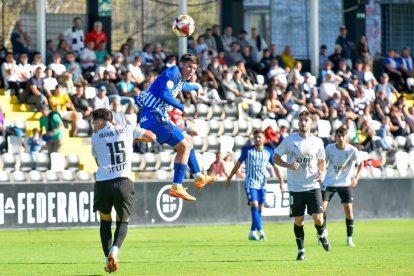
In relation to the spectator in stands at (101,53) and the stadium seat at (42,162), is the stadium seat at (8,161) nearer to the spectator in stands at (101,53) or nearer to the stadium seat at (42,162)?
the stadium seat at (42,162)

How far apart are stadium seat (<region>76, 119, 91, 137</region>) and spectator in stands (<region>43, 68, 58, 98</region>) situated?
98 cm

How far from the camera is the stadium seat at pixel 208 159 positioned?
27.3 meters

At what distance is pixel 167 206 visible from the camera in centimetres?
2600

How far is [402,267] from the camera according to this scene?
1523 cm

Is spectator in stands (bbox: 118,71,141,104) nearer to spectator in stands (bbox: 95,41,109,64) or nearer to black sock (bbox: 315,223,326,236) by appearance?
spectator in stands (bbox: 95,41,109,64)

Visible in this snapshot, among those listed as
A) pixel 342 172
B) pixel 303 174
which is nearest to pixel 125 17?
pixel 342 172

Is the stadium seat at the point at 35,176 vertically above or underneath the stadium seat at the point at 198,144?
underneath

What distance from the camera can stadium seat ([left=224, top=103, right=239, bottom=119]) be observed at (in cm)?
3045

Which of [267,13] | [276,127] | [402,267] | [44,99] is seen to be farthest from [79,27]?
[402,267]

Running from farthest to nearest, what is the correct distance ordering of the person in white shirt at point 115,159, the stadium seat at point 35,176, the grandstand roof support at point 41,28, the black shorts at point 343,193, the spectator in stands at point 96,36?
the spectator in stands at point 96,36 → the grandstand roof support at point 41,28 → the stadium seat at point 35,176 → the black shorts at point 343,193 → the person in white shirt at point 115,159

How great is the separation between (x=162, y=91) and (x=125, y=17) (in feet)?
59.1

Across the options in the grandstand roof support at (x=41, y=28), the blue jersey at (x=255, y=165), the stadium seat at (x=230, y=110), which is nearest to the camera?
the blue jersey at (x=255, y=165)

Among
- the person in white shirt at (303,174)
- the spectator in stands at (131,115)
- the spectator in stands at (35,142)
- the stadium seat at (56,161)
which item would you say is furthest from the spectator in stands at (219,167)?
the person in white shirt at (303,174)

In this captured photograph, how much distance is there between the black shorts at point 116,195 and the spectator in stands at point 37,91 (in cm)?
1315
